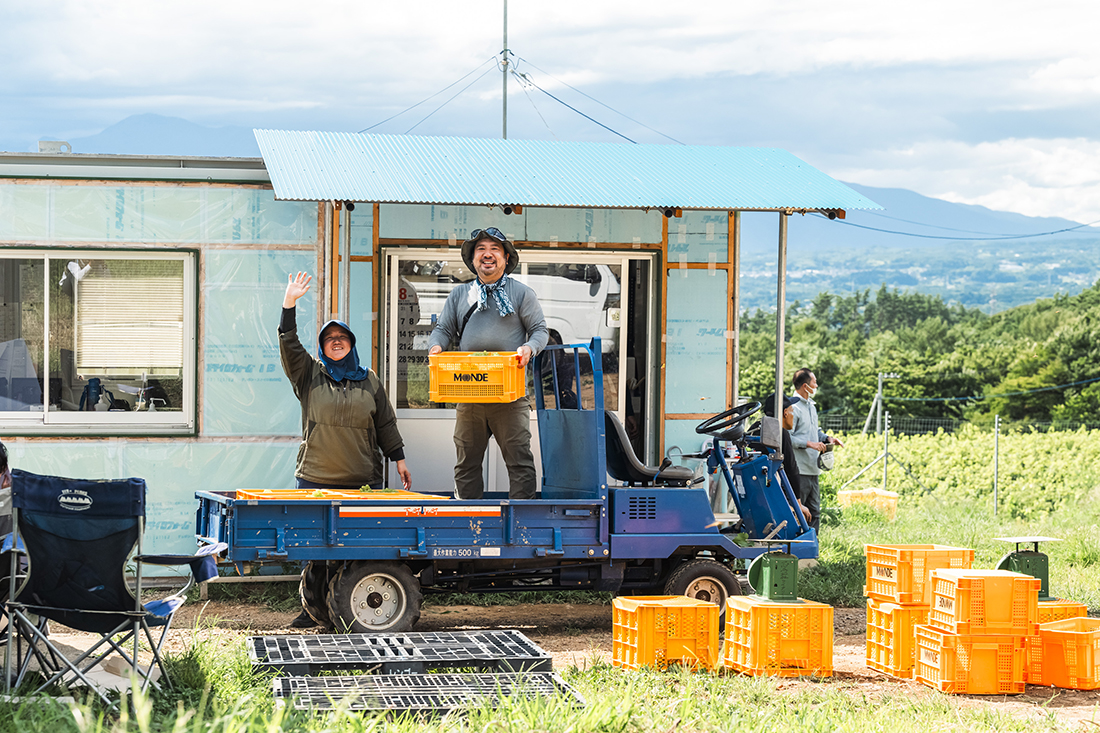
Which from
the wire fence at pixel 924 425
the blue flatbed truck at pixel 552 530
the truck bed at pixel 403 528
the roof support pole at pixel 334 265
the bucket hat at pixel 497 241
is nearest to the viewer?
the truck bed at pixel 403 528

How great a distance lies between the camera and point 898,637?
708 centimetres

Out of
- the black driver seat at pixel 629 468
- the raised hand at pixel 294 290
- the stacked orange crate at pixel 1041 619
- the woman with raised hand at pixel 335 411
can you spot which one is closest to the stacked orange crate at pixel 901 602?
the stacked orange crate at pixel 1041 619

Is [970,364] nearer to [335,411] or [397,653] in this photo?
[335,411]

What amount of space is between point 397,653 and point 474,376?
2.15m

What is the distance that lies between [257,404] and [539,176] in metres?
2.85

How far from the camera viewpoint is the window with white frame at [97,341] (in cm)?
955

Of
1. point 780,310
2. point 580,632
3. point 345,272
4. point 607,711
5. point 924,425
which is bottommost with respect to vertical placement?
point 924,425

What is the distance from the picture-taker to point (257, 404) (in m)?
→ 9.66

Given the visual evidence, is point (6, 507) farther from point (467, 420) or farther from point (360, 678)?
point (467, 420)

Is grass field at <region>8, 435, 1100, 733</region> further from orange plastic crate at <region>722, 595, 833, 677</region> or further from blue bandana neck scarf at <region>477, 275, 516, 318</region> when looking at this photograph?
blue bandana neck scarf at <region>477, 275, 516, 318</region>

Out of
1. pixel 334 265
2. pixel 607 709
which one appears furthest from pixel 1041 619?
pixel 334 265

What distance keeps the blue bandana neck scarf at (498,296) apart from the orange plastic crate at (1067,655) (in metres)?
3.81

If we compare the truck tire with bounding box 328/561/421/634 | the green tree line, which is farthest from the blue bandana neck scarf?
the green tree line

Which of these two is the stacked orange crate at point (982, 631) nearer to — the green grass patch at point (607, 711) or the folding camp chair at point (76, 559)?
the green grass patch at point (607, 711)
